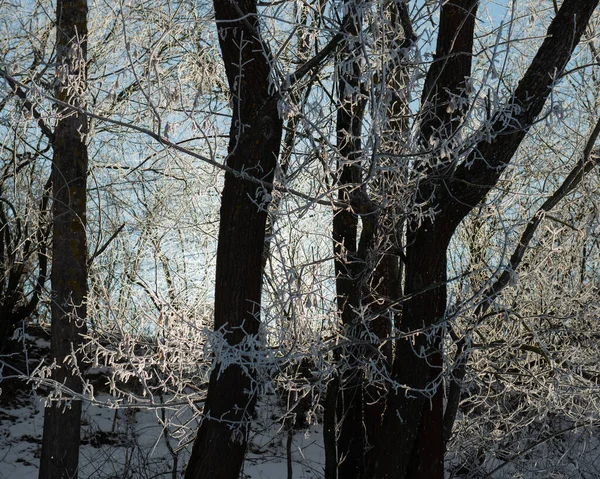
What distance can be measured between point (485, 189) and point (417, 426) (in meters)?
1.50

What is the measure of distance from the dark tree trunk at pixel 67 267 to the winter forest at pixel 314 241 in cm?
2

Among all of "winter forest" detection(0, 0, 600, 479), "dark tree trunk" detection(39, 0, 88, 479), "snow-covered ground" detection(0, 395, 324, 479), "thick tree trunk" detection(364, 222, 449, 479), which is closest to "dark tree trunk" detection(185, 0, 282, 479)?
"winter forest" detection(0, 0, 600, 479)

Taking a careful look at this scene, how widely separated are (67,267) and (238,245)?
233 cm

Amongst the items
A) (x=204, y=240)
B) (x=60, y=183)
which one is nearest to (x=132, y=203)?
(x=204, y=240)

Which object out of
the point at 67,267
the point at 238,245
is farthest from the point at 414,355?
the point at 67,267

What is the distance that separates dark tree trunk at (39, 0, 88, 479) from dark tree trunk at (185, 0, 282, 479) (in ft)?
6.63

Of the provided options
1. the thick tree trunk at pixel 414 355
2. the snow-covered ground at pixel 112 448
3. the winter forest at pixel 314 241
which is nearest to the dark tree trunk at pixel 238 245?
the winter forest at pixel 314 241

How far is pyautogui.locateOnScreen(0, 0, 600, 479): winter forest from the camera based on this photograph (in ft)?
12.5

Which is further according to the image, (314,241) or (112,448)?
(112,448)

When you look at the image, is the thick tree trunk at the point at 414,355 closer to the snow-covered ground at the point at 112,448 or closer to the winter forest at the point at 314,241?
the winter forest at the point at 314,241

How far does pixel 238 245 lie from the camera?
4324 millimetres

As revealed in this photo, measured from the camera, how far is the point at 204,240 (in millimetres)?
7129

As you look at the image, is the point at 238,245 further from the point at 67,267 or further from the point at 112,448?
the point at 112,448

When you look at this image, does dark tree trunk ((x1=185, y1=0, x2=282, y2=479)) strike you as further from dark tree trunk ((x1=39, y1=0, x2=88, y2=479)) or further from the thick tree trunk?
dark tree trunk ((x1=39, y1=0, x2=88, y2=479))
